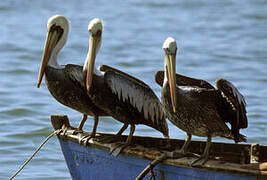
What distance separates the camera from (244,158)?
6.88 meters

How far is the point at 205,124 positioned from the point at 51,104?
6.84 metres

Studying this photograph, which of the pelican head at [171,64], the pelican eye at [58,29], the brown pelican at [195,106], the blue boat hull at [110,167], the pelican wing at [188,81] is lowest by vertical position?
the blue boat hull at [110,167]

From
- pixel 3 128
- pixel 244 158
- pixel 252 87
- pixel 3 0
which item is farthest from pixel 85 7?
pixel 244 158

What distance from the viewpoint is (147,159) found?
20.2 ft

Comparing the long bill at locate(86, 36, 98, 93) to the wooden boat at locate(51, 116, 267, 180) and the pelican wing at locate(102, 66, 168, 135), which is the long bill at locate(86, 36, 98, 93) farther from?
the wooden boat at locate(51, 116, 267, 180)

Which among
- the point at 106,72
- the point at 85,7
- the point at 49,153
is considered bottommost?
the point at 49,153

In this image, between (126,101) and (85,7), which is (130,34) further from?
(126,101)

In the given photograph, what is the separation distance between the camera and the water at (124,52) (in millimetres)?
10664

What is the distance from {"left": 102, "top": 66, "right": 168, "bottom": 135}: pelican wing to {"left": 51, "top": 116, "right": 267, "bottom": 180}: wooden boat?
1.17 ft

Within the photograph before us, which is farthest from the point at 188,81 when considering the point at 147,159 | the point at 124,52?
the point at 124,52

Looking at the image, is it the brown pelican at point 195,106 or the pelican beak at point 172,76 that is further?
the brown pelican at point 195,106

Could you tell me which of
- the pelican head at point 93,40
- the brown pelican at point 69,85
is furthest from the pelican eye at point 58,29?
the pelican head at point 93,40

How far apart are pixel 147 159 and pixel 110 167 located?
2.04ft

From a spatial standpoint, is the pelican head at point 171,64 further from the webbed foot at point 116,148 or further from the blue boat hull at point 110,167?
the webbed foot at point 116,148
